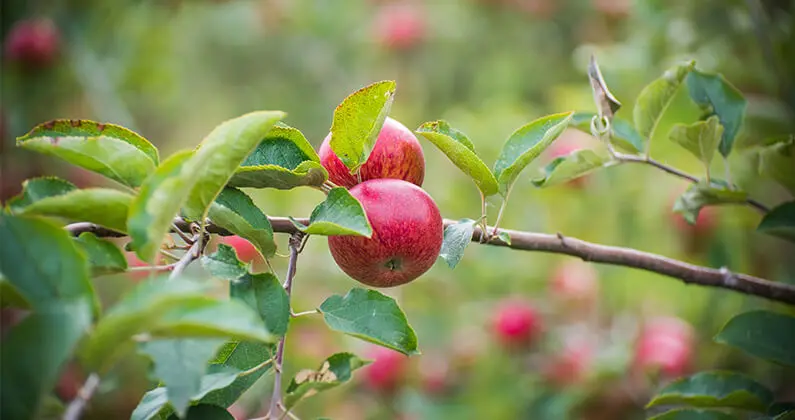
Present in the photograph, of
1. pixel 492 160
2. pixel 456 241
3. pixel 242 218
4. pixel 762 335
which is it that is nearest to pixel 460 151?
pixel 456 241

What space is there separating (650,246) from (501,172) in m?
1.03

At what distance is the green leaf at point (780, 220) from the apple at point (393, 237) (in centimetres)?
40

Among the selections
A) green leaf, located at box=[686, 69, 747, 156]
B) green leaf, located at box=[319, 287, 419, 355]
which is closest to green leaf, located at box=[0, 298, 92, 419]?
green leaf, located at box=[319, 287, 419, 355]

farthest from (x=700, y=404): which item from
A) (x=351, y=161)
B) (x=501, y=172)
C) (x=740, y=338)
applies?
(x=351, y=161)

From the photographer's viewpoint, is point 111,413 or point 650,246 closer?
point 650,246

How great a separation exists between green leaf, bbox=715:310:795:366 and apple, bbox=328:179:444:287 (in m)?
0.35

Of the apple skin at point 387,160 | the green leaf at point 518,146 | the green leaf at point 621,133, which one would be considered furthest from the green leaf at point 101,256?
the green leaf at point 621,133

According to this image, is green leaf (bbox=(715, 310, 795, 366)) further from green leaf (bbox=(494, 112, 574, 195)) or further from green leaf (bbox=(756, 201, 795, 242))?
green leaf (bbox=(494, 112, 574, 195))

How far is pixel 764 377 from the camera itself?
4.87ft

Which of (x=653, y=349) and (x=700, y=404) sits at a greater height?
(x=700, y=404)

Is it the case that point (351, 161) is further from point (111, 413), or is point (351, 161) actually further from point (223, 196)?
point (111, 413)

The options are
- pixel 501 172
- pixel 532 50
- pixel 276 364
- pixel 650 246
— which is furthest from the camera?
pixel 532 50

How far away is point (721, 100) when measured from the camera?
34.9 inches

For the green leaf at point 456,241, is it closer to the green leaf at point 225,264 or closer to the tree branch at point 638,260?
the tree branch at point 638,260
